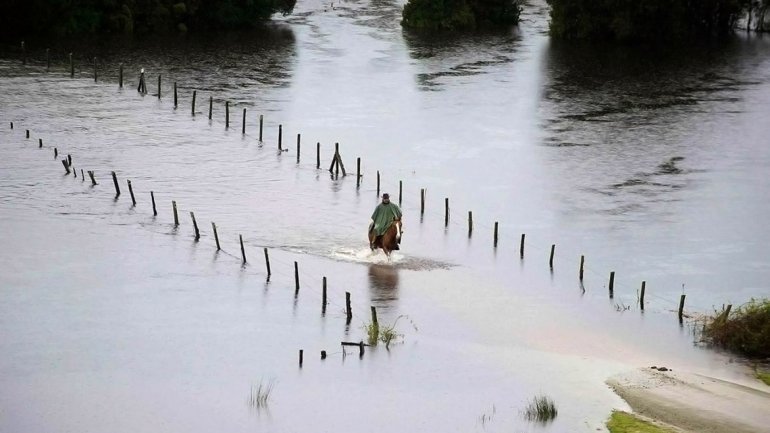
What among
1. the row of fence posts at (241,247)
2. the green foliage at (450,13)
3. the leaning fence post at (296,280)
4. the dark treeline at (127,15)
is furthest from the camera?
the green foliage at (450,13)

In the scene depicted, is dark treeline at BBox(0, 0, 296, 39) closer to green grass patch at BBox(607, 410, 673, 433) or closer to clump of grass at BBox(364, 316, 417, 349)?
clump of grass at BBox(364, 316, 417, 349)

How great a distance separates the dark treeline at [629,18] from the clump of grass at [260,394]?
97705 millimetres

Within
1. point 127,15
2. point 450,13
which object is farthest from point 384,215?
point 450,13

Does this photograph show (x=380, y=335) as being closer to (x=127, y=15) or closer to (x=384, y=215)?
(x=384, y=215)

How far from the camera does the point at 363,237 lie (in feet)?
185

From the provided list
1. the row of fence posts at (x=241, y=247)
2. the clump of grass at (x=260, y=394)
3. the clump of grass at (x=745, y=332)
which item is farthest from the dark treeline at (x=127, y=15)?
the clump of grass at (x=745, y=332)

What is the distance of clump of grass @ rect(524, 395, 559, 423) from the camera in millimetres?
33594

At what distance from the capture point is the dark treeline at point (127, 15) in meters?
118

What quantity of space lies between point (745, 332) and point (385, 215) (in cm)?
1425

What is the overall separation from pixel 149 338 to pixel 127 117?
45281 mm

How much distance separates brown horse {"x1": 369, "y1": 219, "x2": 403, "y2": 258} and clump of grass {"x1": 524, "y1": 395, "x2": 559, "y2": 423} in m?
14.5

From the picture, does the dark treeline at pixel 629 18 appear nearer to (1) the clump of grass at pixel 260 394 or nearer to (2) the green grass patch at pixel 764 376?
(2) the green grass patch at pixel 764 376

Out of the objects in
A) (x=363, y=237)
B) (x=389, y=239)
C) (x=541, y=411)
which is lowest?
(x=363, y=237)

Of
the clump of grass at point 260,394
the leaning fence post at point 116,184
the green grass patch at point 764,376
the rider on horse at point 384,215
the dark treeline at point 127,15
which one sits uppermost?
the dark treeline at point 127,15
